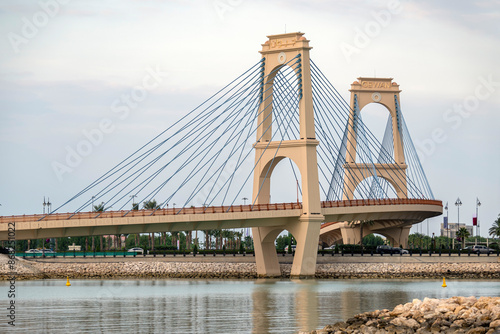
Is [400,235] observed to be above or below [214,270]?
above

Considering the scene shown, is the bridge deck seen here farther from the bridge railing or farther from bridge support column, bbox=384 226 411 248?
bridge support column, bbox=384 226 411 248

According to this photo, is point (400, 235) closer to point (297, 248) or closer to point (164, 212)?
point (297, 248)

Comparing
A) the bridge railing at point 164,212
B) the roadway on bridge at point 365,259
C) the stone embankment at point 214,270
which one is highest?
the bridge railing at point 164,212

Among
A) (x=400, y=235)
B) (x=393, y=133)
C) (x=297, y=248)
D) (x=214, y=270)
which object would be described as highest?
(x=393, y=133)

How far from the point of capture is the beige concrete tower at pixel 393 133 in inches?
4451

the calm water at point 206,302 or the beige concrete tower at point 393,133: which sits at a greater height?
the beige concrete tower at point 393,133

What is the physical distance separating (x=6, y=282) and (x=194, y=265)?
1827 cm

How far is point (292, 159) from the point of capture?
82312 mm

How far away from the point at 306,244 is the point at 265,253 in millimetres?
6036

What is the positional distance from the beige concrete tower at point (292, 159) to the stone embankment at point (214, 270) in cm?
→ 328

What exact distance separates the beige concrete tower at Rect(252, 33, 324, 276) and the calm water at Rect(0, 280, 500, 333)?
3.99 meters

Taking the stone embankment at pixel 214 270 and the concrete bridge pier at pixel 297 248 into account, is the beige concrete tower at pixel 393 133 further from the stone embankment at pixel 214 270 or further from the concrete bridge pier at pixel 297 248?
the concrete bridge pier at pixel 297 248

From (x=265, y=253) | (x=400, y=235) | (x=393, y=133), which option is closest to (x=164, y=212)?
(x=265, y=253)

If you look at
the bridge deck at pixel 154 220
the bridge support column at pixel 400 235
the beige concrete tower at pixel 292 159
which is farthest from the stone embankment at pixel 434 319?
the bridge support column at pixel 400 235
